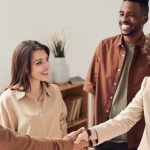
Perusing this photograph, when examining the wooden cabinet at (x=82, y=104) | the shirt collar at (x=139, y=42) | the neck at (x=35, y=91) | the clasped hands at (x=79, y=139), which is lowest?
the wooden cabinet at (x=82, y=104)

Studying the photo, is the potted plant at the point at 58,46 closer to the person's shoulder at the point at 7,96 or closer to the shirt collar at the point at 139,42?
the shirt collar at the point at 139,42

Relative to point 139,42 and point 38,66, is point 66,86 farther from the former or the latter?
point 139,42

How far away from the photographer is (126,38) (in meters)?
2.42

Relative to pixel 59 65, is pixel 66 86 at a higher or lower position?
lower

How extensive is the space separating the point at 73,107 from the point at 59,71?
1.50 feet

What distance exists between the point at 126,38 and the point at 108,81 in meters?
0.32

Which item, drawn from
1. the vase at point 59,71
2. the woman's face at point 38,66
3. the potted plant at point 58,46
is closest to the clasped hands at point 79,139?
the woman's face at point 38,66

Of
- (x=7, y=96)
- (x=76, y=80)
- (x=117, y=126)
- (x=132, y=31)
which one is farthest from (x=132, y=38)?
(x=76, y=80)

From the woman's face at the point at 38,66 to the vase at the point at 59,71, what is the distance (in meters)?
1.19

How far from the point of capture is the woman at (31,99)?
2260 mm

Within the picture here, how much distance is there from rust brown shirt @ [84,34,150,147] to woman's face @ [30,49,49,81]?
0.38 metres

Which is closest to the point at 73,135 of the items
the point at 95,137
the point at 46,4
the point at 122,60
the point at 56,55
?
the point at 95,137

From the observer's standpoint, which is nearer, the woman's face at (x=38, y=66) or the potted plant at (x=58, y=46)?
the woman's face at (x=38, y=66)

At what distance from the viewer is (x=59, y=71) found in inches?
142
